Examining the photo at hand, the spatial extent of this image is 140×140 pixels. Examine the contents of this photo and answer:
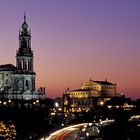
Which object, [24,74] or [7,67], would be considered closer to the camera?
[24,74]

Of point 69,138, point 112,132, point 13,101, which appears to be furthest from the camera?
point 13,101

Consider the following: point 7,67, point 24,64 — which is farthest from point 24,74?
point 7,67

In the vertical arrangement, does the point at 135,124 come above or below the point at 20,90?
below

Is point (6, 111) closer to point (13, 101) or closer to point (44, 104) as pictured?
point (13, 101)

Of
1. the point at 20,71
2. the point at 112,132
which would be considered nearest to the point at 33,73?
the point at 20,71

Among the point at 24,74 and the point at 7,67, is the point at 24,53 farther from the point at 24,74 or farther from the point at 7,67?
the point at 7,67

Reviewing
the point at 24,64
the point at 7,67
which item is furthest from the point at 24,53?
the point at 7,67

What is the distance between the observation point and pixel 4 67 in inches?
7407

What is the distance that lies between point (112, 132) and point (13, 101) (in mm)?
69077

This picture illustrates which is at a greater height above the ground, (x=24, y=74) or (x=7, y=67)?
(x=7, y=67)

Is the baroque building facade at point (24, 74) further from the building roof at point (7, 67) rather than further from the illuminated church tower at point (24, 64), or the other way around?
the building roof at point (7, 67)

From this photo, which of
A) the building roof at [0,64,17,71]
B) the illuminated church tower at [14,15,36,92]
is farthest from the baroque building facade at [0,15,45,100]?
the building roof at [0,64,17,71]

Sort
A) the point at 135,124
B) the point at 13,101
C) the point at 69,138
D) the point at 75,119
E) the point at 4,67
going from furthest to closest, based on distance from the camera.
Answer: the point at 4,67 → the point at 13,101 → the point at 75,119 → the point at 135,124 → the point at 69,138

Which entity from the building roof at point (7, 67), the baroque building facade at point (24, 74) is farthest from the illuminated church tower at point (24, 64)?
the building roof at point (7, 67)
